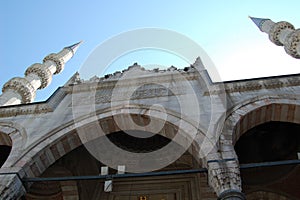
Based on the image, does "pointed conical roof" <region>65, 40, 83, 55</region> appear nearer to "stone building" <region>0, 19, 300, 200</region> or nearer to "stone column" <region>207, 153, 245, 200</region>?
"stone building" <region>0, 19, 300, 200</region>

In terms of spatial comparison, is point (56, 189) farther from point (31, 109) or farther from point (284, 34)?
point (284, 34)

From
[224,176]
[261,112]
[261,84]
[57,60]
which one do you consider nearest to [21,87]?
[57,60]

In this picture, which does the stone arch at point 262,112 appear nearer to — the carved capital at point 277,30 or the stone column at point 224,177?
the stone column at point 224,177

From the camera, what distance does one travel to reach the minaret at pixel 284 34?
39.3ft

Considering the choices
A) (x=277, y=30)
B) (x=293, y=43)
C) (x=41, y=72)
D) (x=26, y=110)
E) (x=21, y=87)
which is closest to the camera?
(x=26, y=110)

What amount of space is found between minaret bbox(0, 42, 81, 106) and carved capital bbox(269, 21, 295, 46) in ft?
35.9

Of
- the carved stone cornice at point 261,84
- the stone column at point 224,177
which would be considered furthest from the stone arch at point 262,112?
the stone column at point 224,177

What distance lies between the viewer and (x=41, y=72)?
47.4ft

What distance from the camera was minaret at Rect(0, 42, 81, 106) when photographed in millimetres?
11736

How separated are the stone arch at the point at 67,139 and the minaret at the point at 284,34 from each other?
7220mm

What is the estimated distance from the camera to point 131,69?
9867 millimetres

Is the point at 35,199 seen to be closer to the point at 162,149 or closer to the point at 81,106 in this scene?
the point at 81,106

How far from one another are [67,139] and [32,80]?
7.45 metres

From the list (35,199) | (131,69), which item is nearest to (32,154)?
(35,199)
